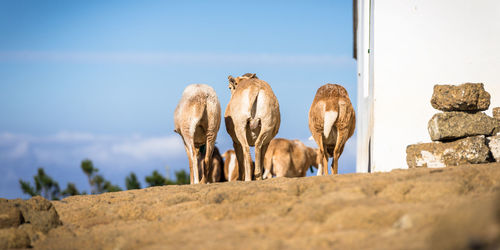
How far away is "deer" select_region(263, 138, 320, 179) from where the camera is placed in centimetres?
1723

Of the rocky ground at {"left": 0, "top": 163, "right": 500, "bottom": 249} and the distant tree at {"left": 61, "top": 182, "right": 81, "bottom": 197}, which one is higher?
the rocky ground at {"left": 0, "top": 163, "right": 500, "bottom": 249}

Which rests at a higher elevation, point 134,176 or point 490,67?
point 490,67

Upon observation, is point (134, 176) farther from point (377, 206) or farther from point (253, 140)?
point (377, 206)

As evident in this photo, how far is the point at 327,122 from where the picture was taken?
1073 centimetres

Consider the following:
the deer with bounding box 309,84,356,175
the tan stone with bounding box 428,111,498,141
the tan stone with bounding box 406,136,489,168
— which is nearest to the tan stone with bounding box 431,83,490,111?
the tan stone with bounding box 428,111,498,141

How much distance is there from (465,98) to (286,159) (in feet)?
30.6

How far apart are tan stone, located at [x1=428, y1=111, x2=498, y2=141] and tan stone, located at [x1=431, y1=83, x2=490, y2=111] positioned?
0.15 metres

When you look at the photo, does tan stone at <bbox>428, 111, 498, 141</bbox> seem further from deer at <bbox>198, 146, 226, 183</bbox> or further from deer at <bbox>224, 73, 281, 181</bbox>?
deer at <bbox>198, 146, 226, 183</bbox>

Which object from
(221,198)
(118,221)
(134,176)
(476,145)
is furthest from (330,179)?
(134,176)

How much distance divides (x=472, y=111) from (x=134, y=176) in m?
16.3

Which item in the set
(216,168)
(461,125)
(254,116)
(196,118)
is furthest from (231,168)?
(461,125)

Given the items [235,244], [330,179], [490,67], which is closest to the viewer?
[235,244]

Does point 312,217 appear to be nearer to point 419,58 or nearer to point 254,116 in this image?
point 254,116

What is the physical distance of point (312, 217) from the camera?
4648mm
